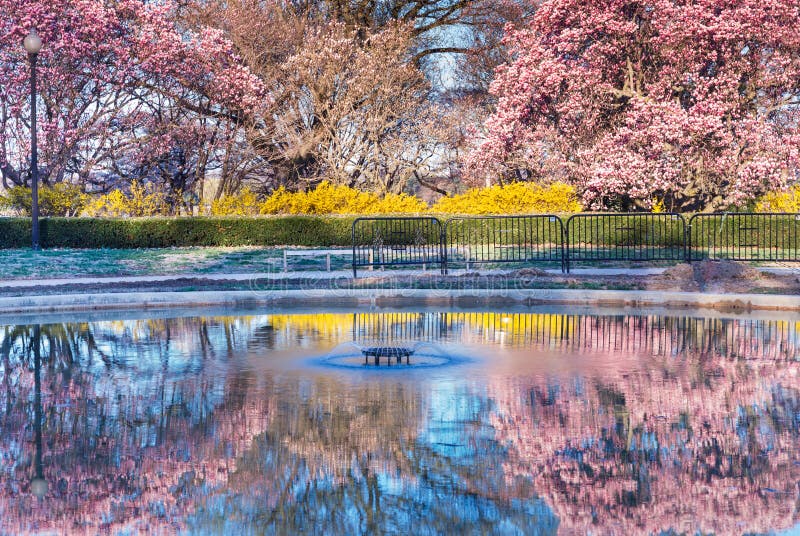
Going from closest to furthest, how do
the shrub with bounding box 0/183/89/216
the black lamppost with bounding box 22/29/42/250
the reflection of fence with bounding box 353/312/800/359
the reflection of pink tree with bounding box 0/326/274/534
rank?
the reflection of pink tree with bounding box 0/326/274/534
the reflection of fence with bounding box 353/312/800/359
the black lamppost with bounding box 22/29/42/250
the shrub with bounding box 0/183/89/216

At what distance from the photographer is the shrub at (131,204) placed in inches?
1440

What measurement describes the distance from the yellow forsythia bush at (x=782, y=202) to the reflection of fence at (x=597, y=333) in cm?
1714

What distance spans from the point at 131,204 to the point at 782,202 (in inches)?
848

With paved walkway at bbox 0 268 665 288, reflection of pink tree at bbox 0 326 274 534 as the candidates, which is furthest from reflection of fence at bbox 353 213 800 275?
reflection of pink tree at bbox 0 326 274 534

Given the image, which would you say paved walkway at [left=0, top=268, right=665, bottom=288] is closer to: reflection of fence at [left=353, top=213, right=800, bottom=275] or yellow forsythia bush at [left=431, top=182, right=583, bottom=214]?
reflection of fence at [left=353, top=213, right=800, bottom=275]

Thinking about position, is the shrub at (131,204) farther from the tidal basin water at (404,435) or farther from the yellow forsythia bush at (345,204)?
the tidal basin water at (404,435)

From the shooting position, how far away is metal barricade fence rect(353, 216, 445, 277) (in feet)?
Answer: 84.6

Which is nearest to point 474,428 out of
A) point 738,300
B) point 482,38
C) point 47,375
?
point 47,375

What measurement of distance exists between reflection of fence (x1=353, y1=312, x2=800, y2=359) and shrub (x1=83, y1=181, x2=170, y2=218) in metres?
21.2

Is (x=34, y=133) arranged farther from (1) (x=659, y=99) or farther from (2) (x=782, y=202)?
(2) (x=782, y=202)

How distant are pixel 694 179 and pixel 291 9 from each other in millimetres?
17690

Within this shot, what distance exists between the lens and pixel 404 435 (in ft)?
26.4

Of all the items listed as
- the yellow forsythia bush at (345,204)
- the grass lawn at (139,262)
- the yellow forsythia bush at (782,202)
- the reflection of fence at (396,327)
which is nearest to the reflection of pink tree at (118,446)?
the reflection of fence at (396,327)

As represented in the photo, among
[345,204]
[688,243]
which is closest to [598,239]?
[688,243]
